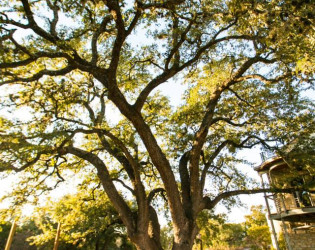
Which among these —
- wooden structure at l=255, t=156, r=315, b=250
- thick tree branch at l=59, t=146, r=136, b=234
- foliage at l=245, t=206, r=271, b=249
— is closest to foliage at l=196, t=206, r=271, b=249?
foliage at l=245, t=206, r=271, b=249

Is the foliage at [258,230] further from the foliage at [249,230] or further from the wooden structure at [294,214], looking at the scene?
the wooden structure at [294,214]

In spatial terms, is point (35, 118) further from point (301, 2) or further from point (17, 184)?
point (301, 2)

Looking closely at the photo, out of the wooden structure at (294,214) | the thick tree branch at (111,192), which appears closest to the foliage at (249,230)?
the wooden structure at (294,214)

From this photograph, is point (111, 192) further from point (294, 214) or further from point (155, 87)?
point (294, 214)

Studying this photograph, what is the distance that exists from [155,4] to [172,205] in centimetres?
580

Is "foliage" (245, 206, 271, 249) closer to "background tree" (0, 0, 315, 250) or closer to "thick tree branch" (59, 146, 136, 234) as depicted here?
"background tree" (0, 0, 315, 250)

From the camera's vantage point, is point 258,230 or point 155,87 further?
point 258,230

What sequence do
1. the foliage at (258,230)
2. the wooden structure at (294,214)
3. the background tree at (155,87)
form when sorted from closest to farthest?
the background tree at (155,87) → the wooden structure at (294,214) → the foliage at (258,230)

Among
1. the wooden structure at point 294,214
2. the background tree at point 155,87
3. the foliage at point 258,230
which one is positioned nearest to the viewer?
the background tree at point 155,87

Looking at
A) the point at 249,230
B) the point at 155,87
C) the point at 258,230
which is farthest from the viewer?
the point at 249,230

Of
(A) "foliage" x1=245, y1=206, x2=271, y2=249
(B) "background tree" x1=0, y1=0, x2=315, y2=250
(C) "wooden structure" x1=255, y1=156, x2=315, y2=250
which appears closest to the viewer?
(B) "background tree" x1=0, y1=0, x2=315, y2=250

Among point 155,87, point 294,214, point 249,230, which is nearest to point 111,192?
point 155,87

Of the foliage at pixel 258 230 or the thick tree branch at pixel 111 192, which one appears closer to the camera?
the thick tree branch at pixel 111 192

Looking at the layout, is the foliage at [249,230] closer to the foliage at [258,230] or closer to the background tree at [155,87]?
the foliage at [258,230]
